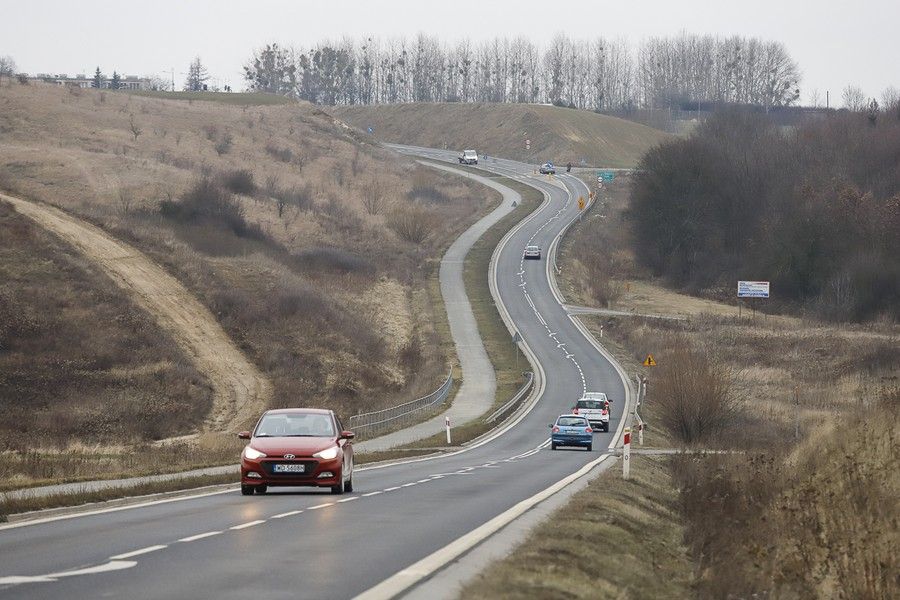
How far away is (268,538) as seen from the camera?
1542cm

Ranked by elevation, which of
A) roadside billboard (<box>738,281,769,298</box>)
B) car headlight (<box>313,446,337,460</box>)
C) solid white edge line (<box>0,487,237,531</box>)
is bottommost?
solid white edge line (<box>0,487,237,531</box>)

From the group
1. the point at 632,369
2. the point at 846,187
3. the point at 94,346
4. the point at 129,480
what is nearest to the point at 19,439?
the point at 94,346

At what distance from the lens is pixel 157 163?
110375 millimetres

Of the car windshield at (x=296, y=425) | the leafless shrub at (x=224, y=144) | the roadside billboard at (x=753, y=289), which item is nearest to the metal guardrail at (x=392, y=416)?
the car windshield at (x=296, y=425)

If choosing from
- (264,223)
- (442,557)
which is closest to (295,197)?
(264,223)

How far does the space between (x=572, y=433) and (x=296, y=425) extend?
81.6 ft

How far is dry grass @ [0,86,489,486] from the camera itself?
72.2 meters

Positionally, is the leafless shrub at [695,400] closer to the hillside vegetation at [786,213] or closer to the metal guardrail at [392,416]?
the metal guardrail at [392,416]

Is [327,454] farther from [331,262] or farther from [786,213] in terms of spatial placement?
[786,213]

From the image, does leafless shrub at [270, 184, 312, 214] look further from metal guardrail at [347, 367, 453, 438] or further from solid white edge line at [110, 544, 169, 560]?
solid white edge line at [110, 544, 169, 560]

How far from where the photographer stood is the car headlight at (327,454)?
74.7ft

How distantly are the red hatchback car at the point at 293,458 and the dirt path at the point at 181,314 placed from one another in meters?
32.4

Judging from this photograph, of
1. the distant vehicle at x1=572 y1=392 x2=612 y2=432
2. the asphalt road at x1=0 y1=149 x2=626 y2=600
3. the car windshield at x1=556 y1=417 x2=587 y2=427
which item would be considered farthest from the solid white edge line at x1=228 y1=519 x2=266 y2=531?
the distant vehicle at x1=572 y1=392 x2=612 y2=432

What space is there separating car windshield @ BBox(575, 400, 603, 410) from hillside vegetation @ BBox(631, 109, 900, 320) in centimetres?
Result: 4562
